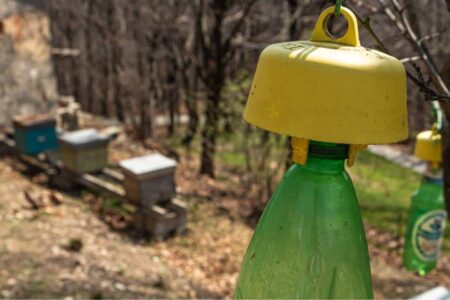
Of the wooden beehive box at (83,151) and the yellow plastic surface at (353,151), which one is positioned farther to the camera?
the wooden beehive box at (83,151)

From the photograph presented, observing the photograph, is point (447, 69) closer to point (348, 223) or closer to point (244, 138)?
point (348, 223)

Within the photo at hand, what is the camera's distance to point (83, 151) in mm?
6648

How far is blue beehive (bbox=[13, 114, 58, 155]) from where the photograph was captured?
725 cm

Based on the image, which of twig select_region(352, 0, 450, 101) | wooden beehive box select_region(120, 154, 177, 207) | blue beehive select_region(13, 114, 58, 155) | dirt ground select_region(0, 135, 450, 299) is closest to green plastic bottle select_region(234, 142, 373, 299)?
twig select_region(352, 0, 450, 101)

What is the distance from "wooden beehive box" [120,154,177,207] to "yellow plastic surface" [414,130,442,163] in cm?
412

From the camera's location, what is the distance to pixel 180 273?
210 inches

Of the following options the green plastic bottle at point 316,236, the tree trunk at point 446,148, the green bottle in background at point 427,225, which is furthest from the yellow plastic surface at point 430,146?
the green plastic bottle at point 316,236

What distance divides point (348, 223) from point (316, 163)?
0.16 m

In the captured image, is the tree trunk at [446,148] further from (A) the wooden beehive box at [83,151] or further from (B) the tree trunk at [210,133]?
(B) the tree trunk at [210,133]

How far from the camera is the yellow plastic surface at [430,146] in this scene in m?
2.18

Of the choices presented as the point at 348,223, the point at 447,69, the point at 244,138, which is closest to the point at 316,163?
the point at 348,223

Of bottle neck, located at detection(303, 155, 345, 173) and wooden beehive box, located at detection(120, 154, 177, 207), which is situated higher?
bottle neck, located at detection(303, 155, 345, 173)

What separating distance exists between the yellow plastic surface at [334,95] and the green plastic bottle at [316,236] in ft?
0.43

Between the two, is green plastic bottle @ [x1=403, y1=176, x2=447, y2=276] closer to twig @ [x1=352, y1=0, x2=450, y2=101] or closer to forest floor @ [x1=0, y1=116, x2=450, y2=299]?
twig @ [x1=352, y1=0, x2=450, y2=101]
